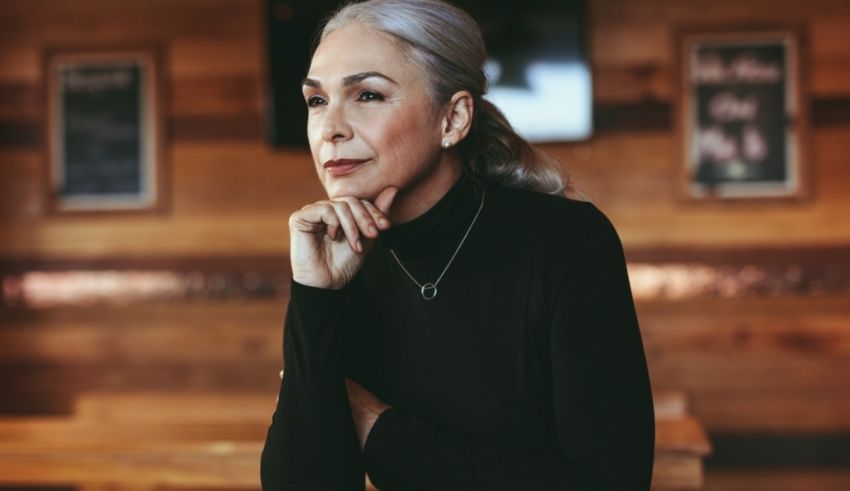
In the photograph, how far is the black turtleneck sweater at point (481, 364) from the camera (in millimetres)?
1238

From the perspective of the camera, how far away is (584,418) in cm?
123

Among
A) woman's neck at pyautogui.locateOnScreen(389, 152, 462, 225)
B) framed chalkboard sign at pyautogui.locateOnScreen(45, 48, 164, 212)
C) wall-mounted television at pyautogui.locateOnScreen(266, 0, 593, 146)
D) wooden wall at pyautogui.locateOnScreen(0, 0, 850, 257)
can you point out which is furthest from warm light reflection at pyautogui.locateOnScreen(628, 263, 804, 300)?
woman's neck at pyautogui.locateOnScreen(389, 152, 462, 225)

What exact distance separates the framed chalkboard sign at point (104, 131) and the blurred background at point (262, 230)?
1 centimetres

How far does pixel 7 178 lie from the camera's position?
4031 millimetres

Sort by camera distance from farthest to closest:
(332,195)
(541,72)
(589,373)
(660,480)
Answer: (541,72) < (660,480) < (332,195) < (589,373)

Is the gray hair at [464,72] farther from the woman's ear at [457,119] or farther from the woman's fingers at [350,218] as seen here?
the woman's fingers at [350,218]

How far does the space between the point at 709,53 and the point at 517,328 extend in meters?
2.71

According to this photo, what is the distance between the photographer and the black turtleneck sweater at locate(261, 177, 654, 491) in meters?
1.24

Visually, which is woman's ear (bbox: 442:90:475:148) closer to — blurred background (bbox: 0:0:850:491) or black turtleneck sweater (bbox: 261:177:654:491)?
black turtleneck sweater (bbox: 261:177:654:491)

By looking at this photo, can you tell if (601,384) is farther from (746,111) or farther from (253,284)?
(253,284)

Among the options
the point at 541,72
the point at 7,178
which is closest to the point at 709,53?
the point at 541,72

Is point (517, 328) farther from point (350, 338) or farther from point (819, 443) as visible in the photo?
point (819, 443)

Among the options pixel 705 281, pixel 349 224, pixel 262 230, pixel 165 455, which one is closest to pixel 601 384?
pixel 349 224

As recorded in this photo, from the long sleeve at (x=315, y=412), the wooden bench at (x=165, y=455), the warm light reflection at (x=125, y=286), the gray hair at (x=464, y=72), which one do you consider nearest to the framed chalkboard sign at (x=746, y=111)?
the wooden bench at (x=165, y=455)
